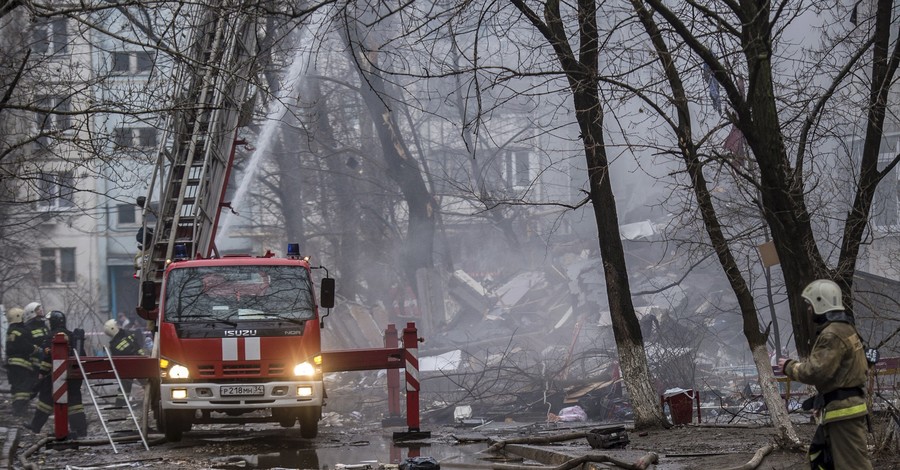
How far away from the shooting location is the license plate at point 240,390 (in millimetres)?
10523

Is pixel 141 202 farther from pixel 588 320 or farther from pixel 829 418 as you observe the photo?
pixel 588 320

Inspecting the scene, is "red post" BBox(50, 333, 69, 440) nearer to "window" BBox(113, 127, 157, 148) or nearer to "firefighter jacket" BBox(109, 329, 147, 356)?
"window" BBox(113, 127, 157, 148)

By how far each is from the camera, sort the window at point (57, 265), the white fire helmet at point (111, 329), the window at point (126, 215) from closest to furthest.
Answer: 1. the white fire helmet at point (111, 329)
2. the window at point (57, 265)
3. the window at point (126, 215)

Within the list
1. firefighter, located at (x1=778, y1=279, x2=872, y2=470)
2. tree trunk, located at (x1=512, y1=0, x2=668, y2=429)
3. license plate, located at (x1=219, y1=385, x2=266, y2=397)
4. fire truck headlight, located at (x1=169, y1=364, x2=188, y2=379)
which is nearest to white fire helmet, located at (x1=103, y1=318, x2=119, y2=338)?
fire truck headlight, located at (x1=169, y1=364, x2=188, y2=379)

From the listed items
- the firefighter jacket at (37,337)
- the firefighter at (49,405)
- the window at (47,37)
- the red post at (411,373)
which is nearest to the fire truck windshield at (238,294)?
the red post at (411,373)

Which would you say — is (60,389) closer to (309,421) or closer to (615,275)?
(309,421)

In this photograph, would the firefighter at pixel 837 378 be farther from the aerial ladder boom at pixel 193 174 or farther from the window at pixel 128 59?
the aerial ladder boom at pixel 193 174

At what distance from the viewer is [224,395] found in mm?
10531

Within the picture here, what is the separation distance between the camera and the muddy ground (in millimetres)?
8906

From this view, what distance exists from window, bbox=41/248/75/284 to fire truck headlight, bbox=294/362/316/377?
33295 mm

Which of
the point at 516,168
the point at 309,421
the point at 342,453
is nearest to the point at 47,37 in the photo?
the point at 309,421

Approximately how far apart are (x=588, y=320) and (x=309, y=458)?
14959mm

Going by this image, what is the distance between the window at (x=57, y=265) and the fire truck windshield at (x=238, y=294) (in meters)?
32.4

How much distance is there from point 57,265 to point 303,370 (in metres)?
34.9
